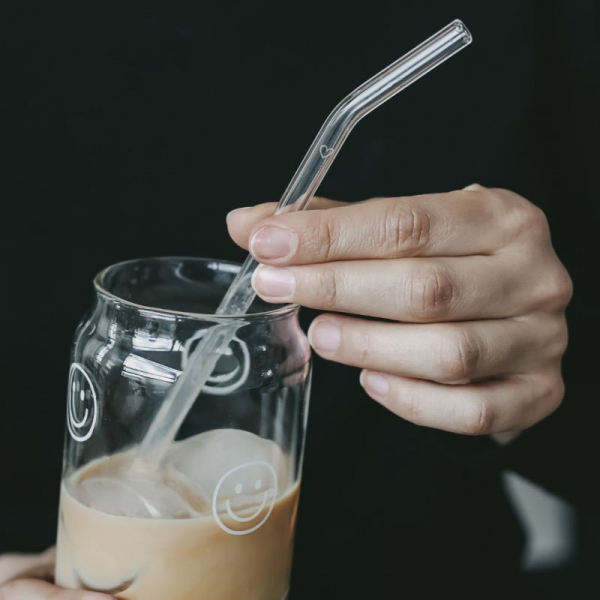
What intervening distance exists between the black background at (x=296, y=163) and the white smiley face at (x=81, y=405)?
458 millimetres

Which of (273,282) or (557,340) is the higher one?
(273,282)

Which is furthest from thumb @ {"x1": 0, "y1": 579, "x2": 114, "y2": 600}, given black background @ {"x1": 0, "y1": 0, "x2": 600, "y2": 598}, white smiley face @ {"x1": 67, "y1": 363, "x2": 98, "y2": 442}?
black background @ {"x1": 0, "y1": 0, "x2": 600, "y2": 598}

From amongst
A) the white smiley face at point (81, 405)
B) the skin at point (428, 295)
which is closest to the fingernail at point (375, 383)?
the skin at point (428, 295)

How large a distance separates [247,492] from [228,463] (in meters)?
0.02

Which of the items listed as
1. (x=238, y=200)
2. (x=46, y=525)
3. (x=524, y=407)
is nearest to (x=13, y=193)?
(x=238, y=200)

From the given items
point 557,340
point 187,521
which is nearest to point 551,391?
point 557,340

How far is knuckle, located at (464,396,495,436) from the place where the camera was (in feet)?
2.02

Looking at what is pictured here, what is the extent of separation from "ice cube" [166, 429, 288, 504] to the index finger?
0.12 metres

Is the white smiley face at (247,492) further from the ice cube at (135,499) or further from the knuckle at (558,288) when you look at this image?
the knuckle at (558,288)

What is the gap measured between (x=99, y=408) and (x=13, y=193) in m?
0.55

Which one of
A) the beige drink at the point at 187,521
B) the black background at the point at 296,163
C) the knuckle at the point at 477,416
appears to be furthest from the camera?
the black background at the point at 296,163

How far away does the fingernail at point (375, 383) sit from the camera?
618 mm

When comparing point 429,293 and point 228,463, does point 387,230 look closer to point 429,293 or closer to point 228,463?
point 429,293

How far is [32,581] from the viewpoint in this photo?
0.58 metres
